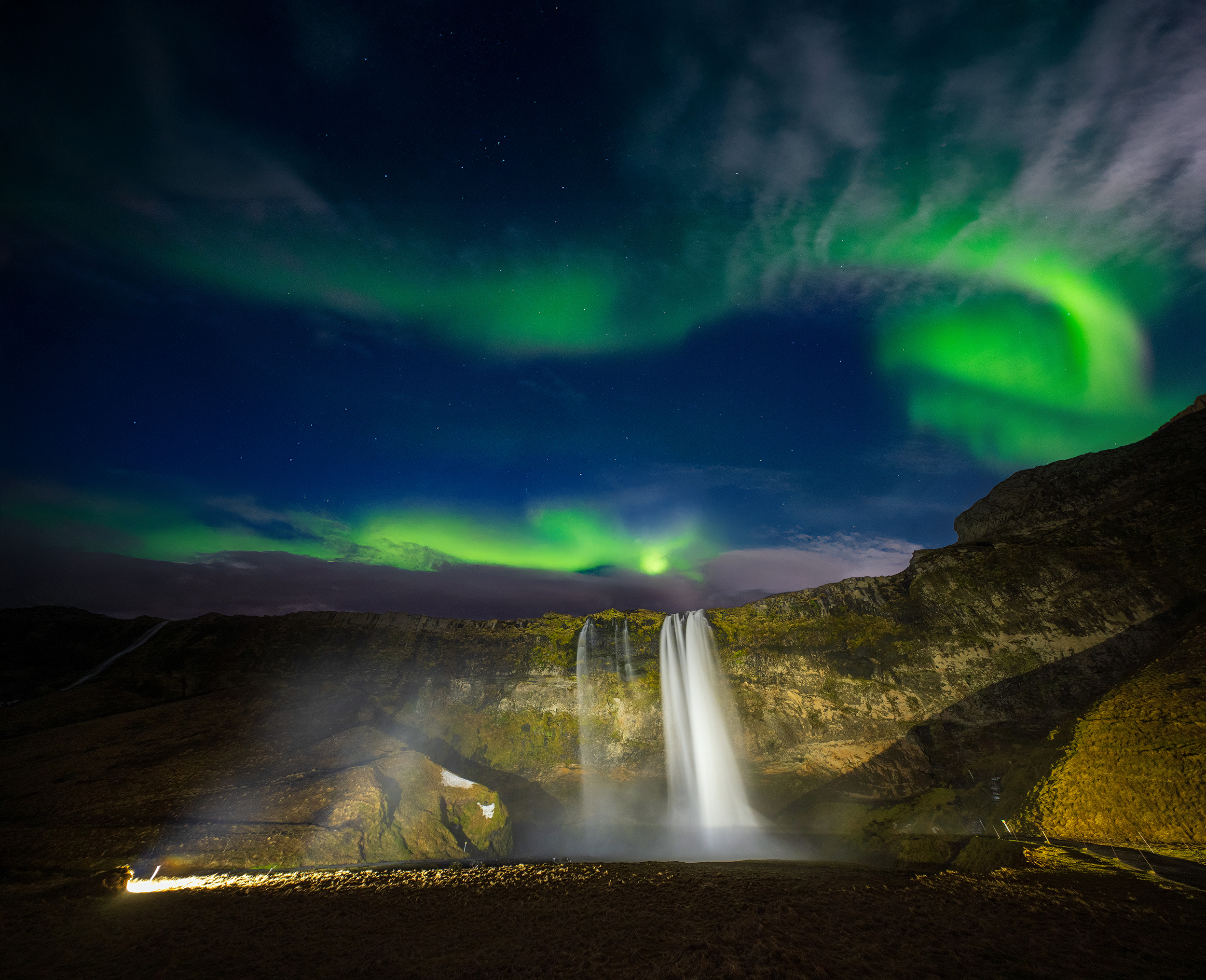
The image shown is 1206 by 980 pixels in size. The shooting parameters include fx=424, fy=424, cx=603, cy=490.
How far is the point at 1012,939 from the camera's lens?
6.17 metres

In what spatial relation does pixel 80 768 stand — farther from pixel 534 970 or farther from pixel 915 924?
pixel 915 924

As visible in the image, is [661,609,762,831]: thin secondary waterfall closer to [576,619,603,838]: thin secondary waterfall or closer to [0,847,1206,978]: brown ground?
[576,619,603,838]: thin secondary waterfall

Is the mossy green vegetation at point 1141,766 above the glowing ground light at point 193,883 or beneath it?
above

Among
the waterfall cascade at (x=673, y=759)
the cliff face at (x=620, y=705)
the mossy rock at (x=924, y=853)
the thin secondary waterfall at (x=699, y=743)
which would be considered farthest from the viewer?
the thin secondary waterfall at (x=699, y=743)

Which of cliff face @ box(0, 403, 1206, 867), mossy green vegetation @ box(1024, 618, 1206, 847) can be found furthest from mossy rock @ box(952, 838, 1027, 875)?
cliff face @ box(0, 403, 1206, 867)

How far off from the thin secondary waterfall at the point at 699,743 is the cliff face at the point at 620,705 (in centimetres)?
104

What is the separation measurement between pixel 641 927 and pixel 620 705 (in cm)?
2388

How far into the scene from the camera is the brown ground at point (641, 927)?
5844 millimetres

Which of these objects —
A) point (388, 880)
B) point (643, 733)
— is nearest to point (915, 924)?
point (388, 880)

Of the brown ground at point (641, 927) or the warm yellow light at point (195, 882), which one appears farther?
the warm yellow light at point (195, 882)

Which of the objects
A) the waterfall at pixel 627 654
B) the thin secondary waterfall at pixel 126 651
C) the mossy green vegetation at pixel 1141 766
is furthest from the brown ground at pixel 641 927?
the thin secondary waterfall at pixel 126 651

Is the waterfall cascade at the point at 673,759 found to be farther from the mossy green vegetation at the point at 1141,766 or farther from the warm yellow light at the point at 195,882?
the warm yellow light at the point at 195,882

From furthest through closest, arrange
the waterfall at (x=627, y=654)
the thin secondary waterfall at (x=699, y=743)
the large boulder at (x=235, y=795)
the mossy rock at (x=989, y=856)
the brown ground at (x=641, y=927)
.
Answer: the waterfall at (x=627, y=654), the thin secondary waterfall at (x=699, y=743), the large boulder at (x=235, y=795), the mossy rock at (x=989, y=856), the brown ground at (x=641, y=927)

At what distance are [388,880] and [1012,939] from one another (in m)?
13.8
